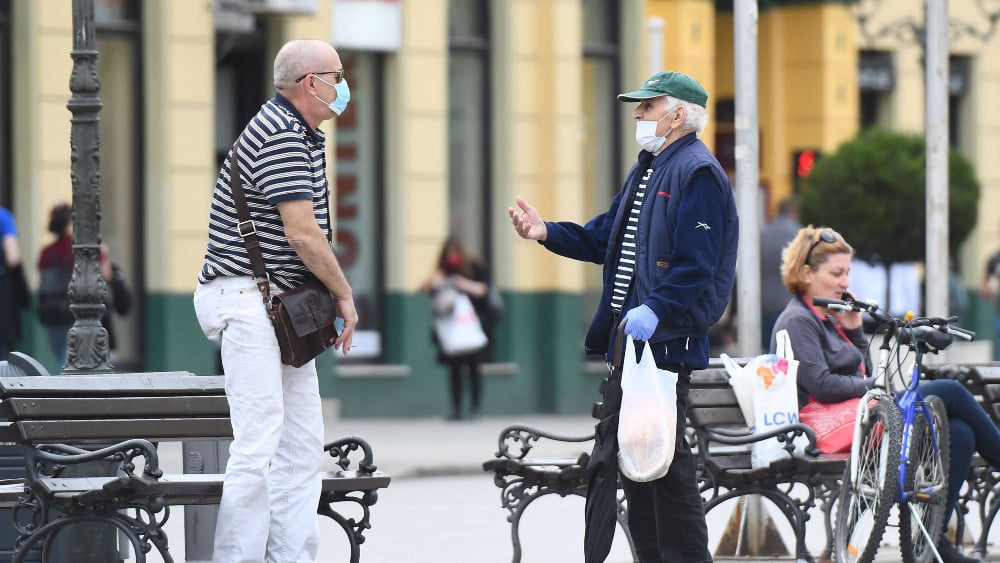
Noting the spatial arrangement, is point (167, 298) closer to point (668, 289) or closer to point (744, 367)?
point (744, 367)

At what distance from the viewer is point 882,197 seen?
65.8ft

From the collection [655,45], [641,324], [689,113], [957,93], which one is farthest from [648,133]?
[957,93]

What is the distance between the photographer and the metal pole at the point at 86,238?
9375 millimetres

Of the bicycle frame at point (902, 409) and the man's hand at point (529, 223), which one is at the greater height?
the man's hand at point (529, 223)

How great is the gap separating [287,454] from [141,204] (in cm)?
1096

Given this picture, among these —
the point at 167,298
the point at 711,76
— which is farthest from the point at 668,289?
the point at 711,76

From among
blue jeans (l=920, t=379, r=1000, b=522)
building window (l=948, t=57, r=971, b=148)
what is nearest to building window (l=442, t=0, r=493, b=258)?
building window (l=948, t=57, r=971, b=148)

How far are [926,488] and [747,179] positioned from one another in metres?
2.17

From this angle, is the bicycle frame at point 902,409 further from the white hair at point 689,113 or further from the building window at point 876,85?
the building window at point 876,85

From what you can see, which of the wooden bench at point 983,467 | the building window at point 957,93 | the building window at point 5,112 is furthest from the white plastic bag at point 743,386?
the building window at point 957,93

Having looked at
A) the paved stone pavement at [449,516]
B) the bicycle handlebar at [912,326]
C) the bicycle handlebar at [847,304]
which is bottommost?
the paved stone pavement at [449,516]

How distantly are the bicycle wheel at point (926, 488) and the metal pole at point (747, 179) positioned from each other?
167cm

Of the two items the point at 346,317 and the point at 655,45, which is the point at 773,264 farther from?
the point at 346,317

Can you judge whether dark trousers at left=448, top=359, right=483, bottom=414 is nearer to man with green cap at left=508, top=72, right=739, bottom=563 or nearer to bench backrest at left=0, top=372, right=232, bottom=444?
bench backrest at left=0, top=372, right=232, bottom=444
